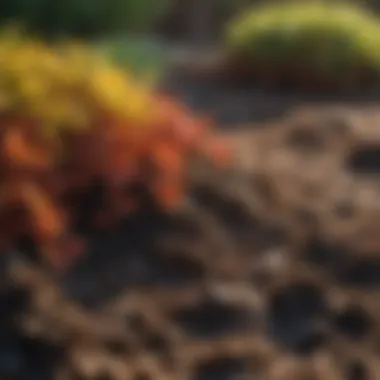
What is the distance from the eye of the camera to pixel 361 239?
174 inches

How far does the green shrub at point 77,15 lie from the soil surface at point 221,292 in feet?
6.48

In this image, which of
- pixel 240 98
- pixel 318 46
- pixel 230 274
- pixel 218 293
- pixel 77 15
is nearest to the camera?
pixel 218 293

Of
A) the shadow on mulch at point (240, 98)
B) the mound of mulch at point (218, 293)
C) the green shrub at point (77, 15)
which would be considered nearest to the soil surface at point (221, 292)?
the mound of mulch at point (218, 293)

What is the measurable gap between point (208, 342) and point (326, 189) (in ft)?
4.95

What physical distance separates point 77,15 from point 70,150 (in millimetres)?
2613

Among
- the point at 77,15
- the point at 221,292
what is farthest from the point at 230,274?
the point at 77,15

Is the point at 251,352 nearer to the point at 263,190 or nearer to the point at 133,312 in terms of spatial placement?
the point at 133,312

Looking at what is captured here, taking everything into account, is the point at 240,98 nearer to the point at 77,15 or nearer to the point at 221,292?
the point at 77,15

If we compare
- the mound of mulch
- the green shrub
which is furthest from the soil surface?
the green shrub

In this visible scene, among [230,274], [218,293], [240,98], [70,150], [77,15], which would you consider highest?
[77,15]

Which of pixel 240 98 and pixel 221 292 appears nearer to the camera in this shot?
pixel 221 292

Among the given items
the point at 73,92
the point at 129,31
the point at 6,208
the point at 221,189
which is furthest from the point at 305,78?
the point at 6,208

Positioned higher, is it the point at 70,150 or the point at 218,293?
the point at 70,150

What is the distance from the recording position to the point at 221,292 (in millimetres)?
3943
